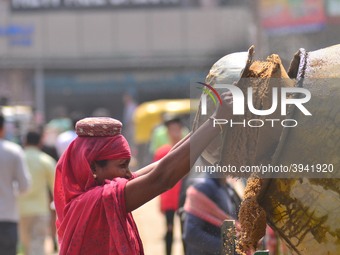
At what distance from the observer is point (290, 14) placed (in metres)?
32.7

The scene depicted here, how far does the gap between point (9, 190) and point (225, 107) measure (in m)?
5.92

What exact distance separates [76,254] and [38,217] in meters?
7.15

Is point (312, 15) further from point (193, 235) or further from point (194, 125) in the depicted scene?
point (194, 125)

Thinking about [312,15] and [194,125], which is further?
[312,15]

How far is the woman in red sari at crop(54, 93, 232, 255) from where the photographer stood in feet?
13.7

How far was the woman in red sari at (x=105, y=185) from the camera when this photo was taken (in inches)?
165

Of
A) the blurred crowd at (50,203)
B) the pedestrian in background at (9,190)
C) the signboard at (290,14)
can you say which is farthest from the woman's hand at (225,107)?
the signboard at (290,14)

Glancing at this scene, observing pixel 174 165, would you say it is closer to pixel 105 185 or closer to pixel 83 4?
pixel 105 185

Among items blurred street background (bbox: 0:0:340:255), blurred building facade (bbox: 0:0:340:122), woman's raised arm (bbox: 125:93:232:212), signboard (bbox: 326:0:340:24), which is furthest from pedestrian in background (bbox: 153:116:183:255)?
blurred building facade (bbox: 0:0:340:122)

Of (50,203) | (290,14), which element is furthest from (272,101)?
(290,14)

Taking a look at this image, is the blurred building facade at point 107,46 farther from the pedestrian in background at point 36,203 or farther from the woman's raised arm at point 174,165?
the woman's raised arm at point 174,165

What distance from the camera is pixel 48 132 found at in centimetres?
1925

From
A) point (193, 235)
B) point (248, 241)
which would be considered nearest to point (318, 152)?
point (248, 241)

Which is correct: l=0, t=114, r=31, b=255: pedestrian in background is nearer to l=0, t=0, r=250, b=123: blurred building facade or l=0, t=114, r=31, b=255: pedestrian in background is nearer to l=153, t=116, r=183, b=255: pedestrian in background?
l=153, t=116, r=183, b=255: pedestrian in background
